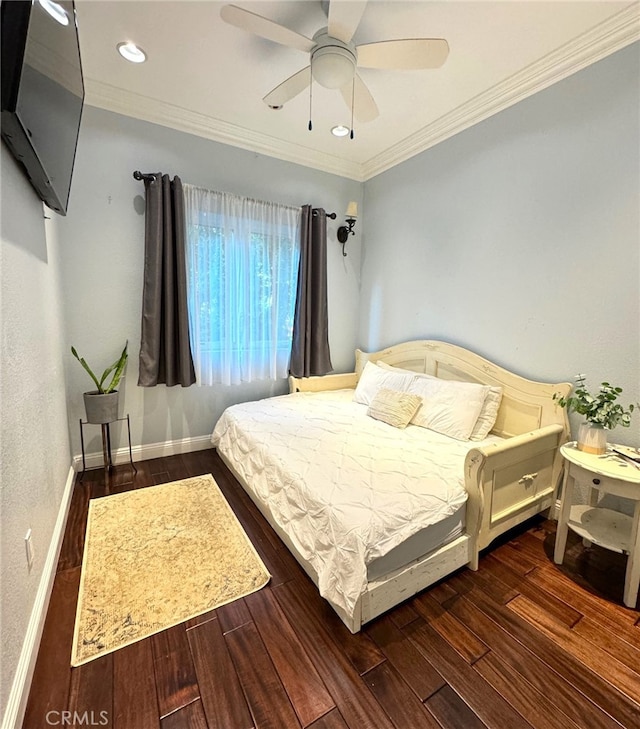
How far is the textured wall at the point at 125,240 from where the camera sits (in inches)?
100

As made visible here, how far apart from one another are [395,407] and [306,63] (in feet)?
7.81

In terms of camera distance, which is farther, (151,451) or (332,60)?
(151,451)

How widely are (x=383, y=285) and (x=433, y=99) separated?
1.55m

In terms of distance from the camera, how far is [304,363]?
11.4 feet

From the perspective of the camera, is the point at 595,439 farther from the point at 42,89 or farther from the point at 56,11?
the point at 56,11

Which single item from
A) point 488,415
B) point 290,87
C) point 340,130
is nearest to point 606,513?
point 488,415

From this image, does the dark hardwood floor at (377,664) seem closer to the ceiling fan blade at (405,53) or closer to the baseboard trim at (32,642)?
the baseboard trim at (32,642)

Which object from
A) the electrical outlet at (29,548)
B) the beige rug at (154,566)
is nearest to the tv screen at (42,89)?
the electrical outlet at (29,548)

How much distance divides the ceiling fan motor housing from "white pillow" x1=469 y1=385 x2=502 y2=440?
6.88 feet

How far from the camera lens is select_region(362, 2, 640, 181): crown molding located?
180cm

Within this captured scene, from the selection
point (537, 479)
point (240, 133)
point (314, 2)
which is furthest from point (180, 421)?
point (314, 2)

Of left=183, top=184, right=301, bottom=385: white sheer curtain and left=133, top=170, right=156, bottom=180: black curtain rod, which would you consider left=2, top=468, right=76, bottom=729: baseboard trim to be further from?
left=133, top=170, right=156, bottom=180: black curtain rod

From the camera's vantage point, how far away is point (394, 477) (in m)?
1.76

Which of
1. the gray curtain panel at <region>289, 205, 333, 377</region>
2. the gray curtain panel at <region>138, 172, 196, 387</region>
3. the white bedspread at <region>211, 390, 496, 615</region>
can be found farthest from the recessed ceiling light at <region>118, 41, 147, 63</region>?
the white bedspread at <region>211, 390, 496, 615</region>
